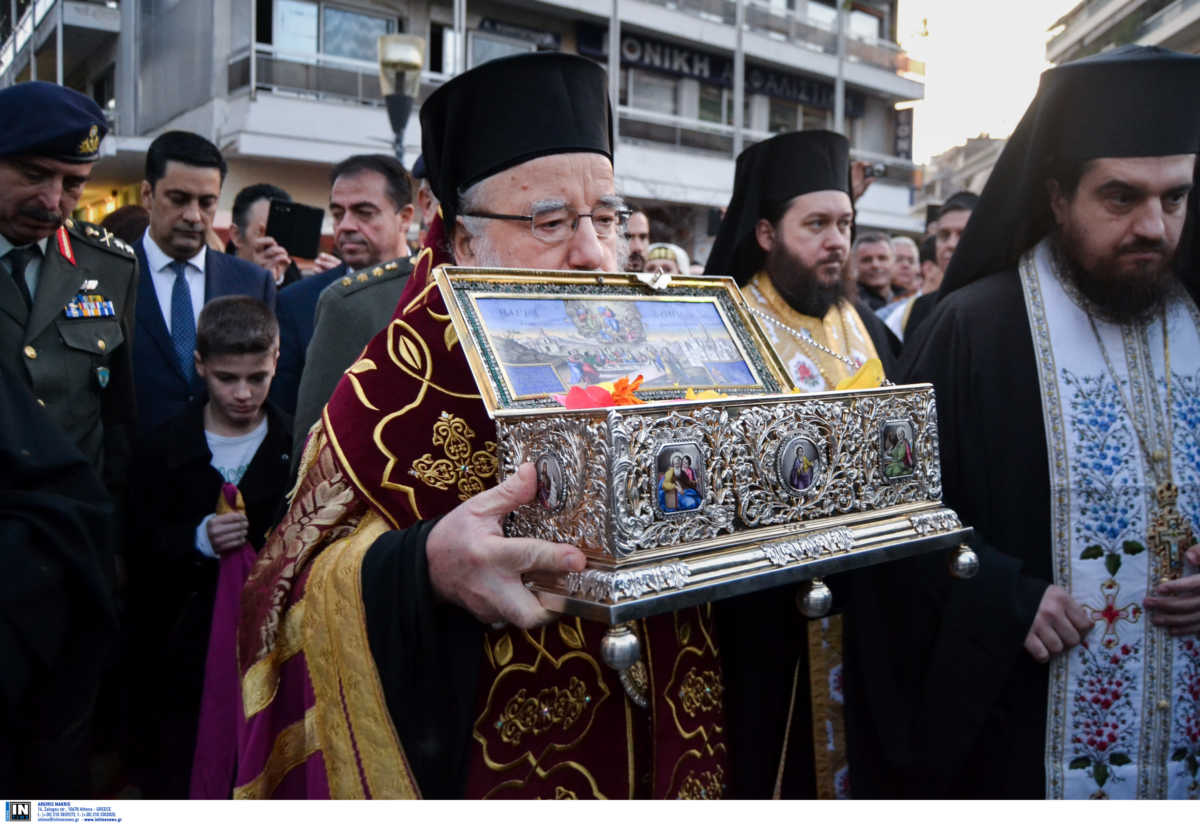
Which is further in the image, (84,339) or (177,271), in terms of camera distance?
(177,271)

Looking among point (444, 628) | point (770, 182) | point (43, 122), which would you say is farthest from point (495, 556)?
point (770, 182)

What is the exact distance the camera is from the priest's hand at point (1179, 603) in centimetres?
201

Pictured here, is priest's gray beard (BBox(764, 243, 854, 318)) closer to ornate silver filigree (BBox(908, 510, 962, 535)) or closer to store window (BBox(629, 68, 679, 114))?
ornate silver filigree (BBox(908, 510, 962, 535))

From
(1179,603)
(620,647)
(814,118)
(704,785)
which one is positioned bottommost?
(704,785)

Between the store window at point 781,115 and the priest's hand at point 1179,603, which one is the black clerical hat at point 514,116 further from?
the store window at point 781,115

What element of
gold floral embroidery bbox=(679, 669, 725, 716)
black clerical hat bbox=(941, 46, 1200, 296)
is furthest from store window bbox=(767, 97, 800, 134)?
gold floral embroidery bbox=(679, 669, 725, 716)

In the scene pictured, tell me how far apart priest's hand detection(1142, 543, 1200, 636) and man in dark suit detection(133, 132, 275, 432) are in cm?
310

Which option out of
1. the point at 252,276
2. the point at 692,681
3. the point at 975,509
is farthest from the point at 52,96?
the point at 975,509

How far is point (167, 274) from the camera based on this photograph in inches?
147

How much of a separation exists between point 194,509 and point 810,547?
2.32 m

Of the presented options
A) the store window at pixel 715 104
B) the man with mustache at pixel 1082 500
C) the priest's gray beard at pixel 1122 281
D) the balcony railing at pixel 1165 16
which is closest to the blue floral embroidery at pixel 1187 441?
the man with mustache at pixel 1082 500

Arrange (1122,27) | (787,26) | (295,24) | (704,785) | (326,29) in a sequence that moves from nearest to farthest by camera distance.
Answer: (704,785), (1122,27), (295,24), (326,29), (787,26)

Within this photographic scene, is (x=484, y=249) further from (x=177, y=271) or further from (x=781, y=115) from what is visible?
(x=781, y=115)
